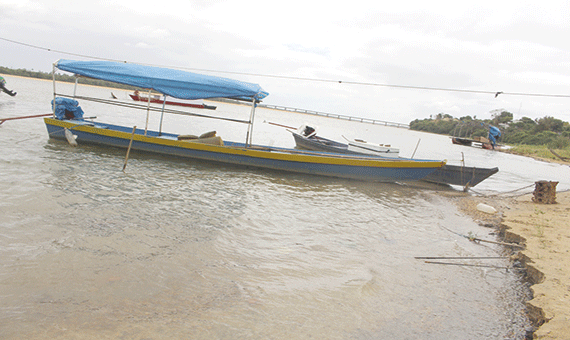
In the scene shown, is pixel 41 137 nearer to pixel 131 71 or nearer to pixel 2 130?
pixel 2 130

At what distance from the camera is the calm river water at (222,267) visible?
126 inches

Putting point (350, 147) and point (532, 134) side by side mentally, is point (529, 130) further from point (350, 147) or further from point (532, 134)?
point (350, 147)

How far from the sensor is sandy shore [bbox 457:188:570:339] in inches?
137

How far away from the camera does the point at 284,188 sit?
9.34 meters

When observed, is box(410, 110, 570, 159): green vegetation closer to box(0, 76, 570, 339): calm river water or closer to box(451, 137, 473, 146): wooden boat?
box(451, 137, 473, 146): wooden boat

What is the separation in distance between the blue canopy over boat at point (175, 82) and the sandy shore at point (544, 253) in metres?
7.21

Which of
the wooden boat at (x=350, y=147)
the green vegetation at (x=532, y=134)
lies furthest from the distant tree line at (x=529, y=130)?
the wooden boat at (x=350, y=147)

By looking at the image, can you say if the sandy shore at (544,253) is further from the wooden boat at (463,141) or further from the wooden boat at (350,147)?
the wooden boat at (463,141)

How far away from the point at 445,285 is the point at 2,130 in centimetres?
1490

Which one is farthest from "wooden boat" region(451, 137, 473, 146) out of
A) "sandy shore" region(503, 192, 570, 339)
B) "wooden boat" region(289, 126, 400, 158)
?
"sandy shore" region(503, 192, 570, 339)

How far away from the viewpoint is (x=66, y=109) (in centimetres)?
1212

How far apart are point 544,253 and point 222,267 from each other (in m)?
4.95

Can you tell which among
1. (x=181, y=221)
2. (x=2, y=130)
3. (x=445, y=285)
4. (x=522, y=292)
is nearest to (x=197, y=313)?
(x=181, y=221)

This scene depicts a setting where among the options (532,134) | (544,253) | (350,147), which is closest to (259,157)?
(350,147)
